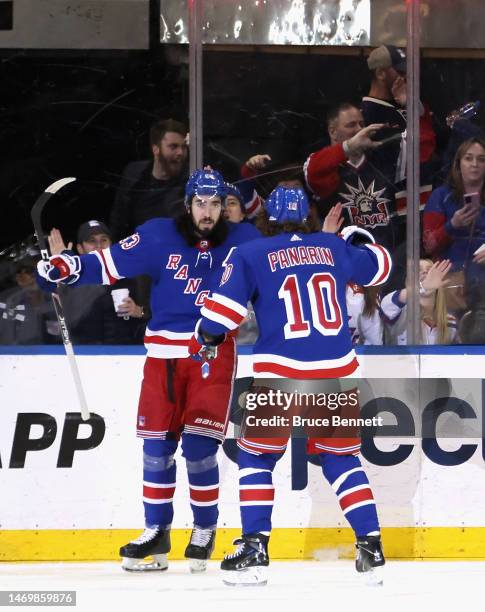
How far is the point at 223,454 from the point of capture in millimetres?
5457

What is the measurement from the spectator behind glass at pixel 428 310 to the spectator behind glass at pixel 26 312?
130 cm

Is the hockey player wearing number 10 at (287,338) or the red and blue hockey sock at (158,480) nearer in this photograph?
the hockey player wearing number 10 at (287,338)

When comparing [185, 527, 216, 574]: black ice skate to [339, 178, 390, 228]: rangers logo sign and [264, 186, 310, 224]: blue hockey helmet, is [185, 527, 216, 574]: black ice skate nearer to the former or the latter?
[264, 186, 310, 224]: blue hockey helmet

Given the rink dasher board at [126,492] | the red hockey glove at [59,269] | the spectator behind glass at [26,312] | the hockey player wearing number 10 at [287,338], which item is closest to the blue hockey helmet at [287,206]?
the hockey player wearing number 10 at [287,338]

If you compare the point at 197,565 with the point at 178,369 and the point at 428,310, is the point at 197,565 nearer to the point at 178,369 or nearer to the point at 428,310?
the point at 178,369

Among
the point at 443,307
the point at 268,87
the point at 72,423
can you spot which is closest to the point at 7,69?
the point at 268,87

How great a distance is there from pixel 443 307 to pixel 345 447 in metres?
1.26

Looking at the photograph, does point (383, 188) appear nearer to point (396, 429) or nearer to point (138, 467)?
point (396, 429)

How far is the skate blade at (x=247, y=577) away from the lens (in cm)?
461

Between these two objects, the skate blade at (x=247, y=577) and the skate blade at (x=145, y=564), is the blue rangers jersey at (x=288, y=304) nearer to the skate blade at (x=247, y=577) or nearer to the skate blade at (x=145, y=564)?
the skate blade at (x=247, y=577)

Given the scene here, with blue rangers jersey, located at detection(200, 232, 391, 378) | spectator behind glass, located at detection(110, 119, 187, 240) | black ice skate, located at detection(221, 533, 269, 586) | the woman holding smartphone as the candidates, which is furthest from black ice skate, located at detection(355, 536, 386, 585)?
spectator behind glass, located at detection(110, 119, 187, 240)

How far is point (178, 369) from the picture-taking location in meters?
5.07

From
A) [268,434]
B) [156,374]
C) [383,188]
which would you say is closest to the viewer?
[268,434]

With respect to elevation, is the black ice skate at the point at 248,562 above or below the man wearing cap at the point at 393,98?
below
